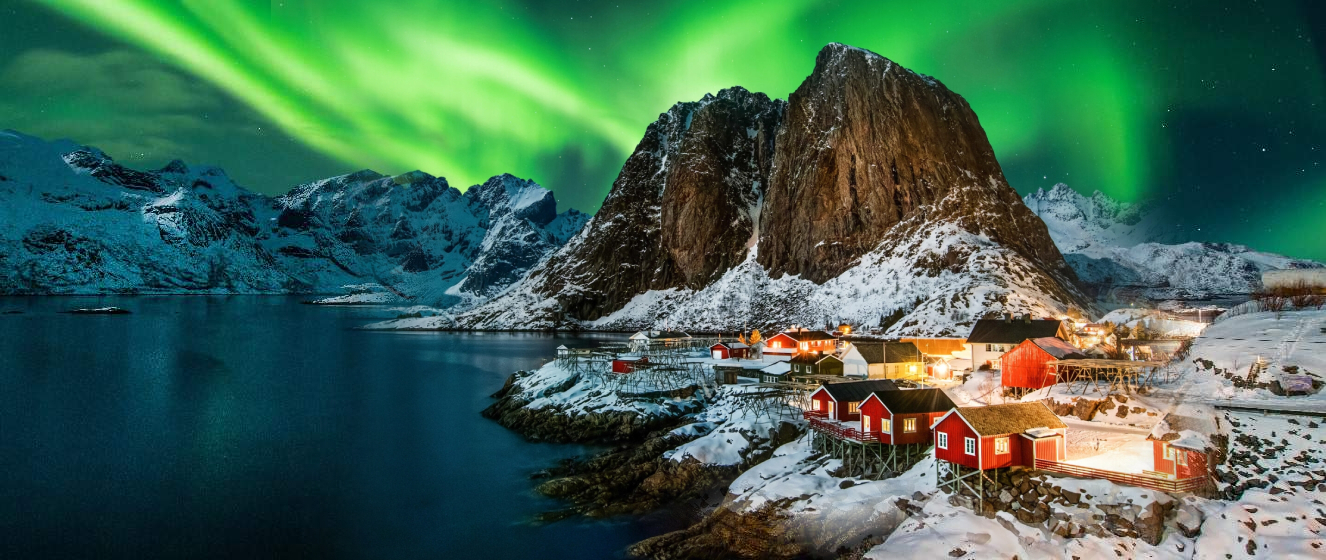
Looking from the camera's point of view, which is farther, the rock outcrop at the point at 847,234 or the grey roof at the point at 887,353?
the rock outcrop at the point at 847,234

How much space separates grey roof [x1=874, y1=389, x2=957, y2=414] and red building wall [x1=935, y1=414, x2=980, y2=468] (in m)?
4.40

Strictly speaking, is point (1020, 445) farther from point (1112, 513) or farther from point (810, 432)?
point (810, 432)

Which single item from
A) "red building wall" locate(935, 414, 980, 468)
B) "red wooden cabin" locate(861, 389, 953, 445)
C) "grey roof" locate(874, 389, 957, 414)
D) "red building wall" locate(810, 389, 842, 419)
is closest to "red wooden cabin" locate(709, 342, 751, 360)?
"red building wall" locate(810, 389, 842, 419)

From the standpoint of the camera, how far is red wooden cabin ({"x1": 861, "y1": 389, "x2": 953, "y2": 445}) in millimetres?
33562

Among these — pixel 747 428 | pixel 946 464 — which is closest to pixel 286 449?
pixel 747 428

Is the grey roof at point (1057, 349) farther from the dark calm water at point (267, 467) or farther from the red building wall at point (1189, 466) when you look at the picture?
the dark calm water at point (267, 467)

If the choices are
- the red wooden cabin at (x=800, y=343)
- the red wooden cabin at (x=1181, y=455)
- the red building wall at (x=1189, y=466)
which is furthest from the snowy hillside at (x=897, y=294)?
the red building wall at (x=1189, y=466)

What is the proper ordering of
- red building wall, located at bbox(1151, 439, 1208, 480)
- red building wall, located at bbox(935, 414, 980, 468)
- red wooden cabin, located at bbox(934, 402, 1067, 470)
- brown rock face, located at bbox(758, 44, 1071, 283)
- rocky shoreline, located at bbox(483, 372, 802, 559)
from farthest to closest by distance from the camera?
brown rock face, located at bbox(758, 44, 1071, 283) → rocky shoreline, located at bbox(483, 372, 802, 559) → red building wall, located at bbox(935, 414, 980, 468) → red wooden cabin, located at bbox(934, 402, 1067, 470) → red building wall, located at bbox(1151, 439, 1208, 480)

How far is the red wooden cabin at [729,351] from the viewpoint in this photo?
7719 cm

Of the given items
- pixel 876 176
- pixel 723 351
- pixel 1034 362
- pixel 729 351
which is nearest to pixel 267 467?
pixel 723 351

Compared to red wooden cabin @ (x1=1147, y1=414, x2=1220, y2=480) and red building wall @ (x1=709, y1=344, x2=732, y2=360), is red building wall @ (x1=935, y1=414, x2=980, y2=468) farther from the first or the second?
red building wall @ (x1=709, y1=344, x2=732, y2=360)

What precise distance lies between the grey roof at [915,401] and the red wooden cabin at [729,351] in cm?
4119

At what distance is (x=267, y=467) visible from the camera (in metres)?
45.4

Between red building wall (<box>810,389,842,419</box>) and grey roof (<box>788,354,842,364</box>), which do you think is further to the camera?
grey roof (<box>788,354,842,364</box>)
